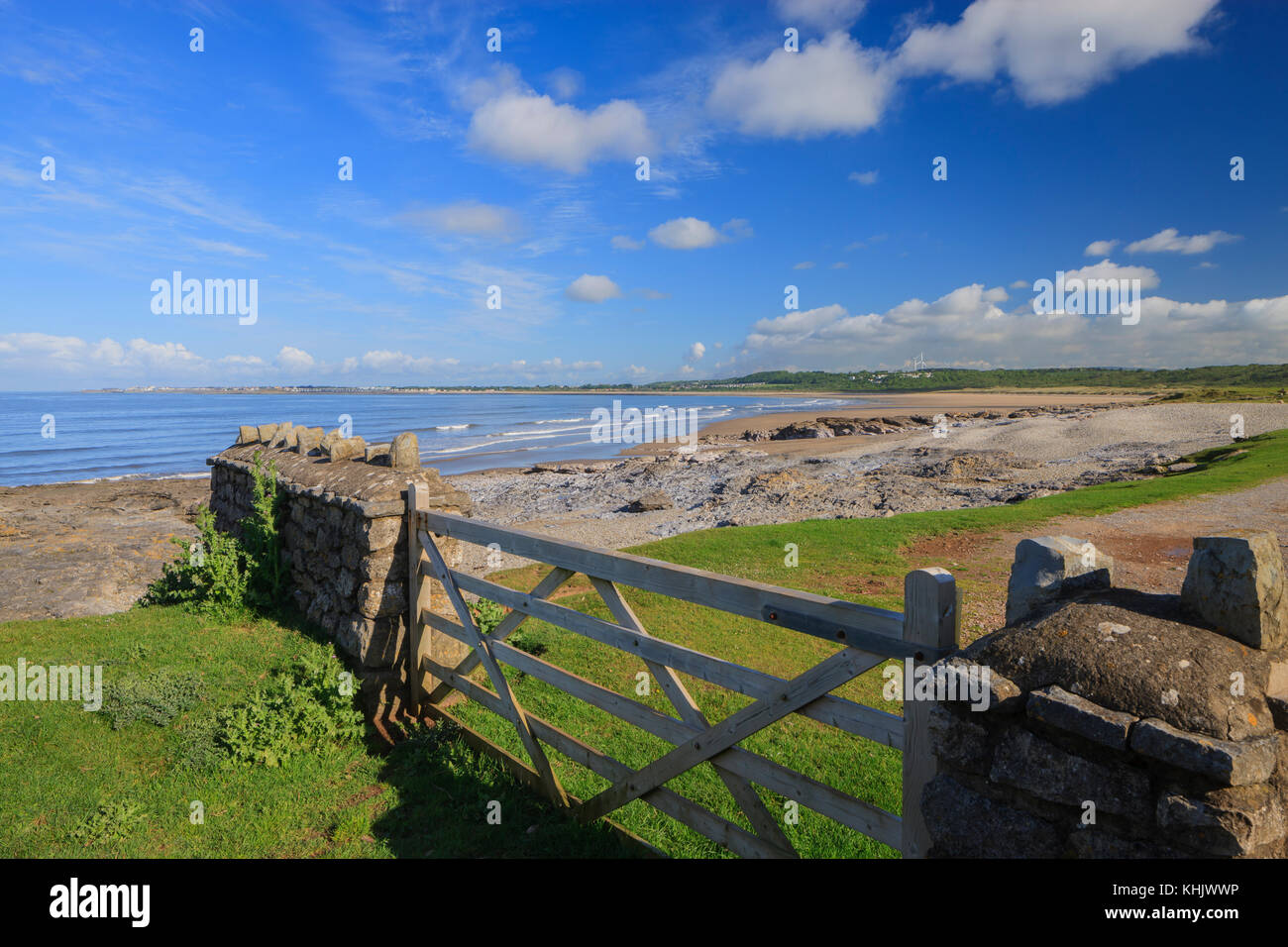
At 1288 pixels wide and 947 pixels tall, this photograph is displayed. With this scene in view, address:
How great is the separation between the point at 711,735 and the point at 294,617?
20.3 ft

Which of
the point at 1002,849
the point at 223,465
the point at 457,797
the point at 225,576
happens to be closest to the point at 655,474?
the point at 223,465

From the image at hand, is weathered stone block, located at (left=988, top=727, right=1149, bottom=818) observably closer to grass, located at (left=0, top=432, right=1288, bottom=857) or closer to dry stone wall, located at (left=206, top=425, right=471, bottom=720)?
grass, located at (left=0, top=432, right=1288, bottom=857)

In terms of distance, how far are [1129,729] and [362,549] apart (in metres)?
5.88

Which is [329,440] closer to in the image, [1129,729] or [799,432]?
[1129,729]

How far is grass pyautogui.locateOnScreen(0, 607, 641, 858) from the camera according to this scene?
412cm

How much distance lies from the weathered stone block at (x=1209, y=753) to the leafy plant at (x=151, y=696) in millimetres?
6614

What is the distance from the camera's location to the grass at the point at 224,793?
13.5 ft

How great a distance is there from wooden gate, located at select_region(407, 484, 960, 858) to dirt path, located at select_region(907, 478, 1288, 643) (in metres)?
5.13

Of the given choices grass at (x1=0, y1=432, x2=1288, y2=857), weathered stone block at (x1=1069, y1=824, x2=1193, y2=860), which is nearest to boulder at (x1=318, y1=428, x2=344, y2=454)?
grass at (x1=0, y1=432, x2=1288, y2=857)

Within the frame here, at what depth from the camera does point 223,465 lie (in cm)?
1189

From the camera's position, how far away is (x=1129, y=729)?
203 centimetres

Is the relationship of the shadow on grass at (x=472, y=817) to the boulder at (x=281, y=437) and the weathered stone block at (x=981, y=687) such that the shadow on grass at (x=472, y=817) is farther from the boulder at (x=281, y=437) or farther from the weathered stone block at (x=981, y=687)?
the boulder at (x=281, y=437)

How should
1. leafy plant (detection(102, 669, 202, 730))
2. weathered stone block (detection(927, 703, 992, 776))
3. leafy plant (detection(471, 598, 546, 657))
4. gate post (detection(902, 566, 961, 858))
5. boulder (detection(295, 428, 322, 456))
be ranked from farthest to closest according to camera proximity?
1. boulder (detection(295, 428, 322, 456))
2. leafy plant (detection(471, 598, 546, 657))
3. leafy plant (detection(102, 669, 202, 730))
4. gate post (detection(902, 566, 961, 858))
5. weathered stone block (detection(927, 703, 992, 776))

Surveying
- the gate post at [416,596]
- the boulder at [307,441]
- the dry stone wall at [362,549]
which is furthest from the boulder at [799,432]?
the gate post at [416,596]
